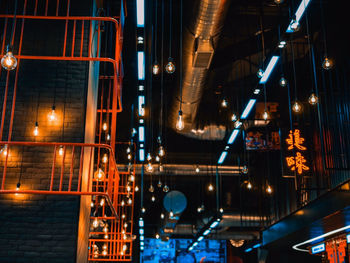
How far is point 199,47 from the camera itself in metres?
7.96

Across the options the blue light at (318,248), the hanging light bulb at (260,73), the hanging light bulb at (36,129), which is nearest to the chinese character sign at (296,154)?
the hanging light bulb at (260,73)

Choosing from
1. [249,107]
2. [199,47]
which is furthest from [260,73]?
[249,107]

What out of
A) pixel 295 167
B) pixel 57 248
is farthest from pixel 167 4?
pixel 57 248

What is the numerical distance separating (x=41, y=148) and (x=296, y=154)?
6.83 m

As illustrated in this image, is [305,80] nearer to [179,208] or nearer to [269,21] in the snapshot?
[269,21]

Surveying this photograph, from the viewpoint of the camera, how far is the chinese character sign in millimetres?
10859

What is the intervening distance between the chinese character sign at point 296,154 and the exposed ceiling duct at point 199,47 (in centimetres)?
251

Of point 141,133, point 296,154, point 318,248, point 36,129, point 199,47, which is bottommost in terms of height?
point 318,248

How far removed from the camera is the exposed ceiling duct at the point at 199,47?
7.08 metres

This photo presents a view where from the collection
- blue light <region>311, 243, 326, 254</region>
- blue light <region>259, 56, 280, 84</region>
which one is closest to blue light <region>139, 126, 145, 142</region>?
blue light <region>259, 56, 280, 84</region>

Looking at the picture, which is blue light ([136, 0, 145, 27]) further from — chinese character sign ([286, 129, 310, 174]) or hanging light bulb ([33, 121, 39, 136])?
chinese character sign ([286, 129, 310, 174])

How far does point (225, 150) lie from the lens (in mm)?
12883

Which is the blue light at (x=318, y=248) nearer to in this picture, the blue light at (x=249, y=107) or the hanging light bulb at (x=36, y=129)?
the blue light at (x=249, y=107)

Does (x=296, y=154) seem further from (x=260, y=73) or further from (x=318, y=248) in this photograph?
(x=318, y=248)
